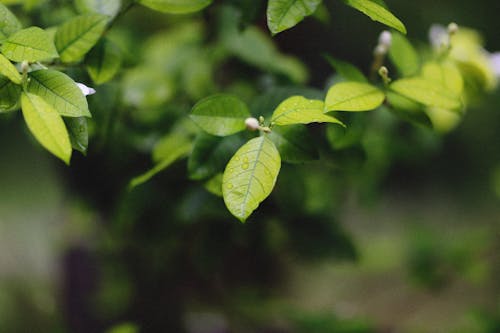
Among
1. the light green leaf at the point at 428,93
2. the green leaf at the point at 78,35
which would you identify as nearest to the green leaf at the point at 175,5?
the green leaf at the point at 78,35

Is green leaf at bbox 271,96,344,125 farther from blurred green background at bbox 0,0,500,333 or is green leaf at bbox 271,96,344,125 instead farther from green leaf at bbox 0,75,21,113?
green leaf at bbox 0,75,21,113

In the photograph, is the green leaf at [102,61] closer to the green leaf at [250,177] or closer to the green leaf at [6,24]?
the green leaf at [6,24]

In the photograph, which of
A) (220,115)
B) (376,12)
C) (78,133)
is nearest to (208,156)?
(220,115)

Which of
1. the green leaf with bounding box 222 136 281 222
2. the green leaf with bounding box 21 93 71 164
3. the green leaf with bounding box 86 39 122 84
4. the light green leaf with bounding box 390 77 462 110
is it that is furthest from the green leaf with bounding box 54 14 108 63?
the light green leaf with bounding box 390 77 462 110

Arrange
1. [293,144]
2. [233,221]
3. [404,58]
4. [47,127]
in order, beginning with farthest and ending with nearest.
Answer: [233,221], [404,58], [293,144], [47,127]

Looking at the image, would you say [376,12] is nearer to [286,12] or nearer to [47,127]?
[286,12]

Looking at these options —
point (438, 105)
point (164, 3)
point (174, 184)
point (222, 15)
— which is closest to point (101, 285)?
point (174, 184)
